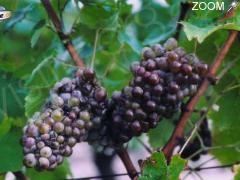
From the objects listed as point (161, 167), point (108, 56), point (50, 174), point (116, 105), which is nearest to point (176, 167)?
point (161, 167)

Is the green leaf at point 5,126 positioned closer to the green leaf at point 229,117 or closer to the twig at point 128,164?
the twig at point 128,164

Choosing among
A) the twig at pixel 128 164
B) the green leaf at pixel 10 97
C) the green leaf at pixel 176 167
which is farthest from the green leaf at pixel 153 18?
the green leaf at pixel 176 167

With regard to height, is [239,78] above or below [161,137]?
above

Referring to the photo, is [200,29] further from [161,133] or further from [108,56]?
[108,56]

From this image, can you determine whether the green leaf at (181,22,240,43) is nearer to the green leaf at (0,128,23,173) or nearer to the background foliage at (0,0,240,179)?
the background foliage at (0,0,240,179)

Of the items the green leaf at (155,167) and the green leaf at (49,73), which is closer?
the green leaf at (155,167)

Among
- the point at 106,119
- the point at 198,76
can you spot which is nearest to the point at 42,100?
the point at 106,119

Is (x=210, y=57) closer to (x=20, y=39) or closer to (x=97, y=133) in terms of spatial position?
(x=97, y=133)

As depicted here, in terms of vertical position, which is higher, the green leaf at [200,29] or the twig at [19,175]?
the green leaf at [200,29]
